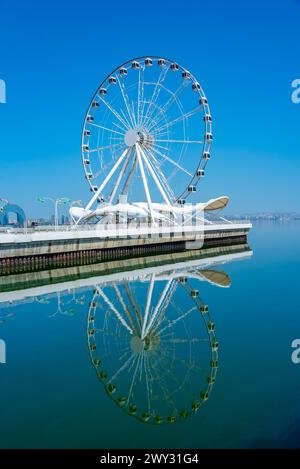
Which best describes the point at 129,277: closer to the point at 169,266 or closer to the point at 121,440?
the point at 169,266

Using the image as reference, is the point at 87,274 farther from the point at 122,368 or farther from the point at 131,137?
the point at 122,368

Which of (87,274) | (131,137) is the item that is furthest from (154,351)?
(131,137)

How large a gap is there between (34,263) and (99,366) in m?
17.4

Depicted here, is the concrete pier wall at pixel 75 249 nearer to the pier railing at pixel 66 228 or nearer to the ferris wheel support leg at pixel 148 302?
the pier railing at pixel 66 228

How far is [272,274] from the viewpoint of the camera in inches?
1064

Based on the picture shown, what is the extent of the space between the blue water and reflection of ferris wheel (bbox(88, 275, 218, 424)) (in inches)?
1.2

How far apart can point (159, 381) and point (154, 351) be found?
7.55ft

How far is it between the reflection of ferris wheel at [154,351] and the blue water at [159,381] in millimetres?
30

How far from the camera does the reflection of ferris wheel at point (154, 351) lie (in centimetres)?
945

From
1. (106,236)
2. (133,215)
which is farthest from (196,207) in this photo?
(106,236)

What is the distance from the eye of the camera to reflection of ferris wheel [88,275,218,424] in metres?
9.45

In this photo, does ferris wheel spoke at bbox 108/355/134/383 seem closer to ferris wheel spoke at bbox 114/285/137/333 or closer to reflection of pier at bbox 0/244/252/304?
ferris wheel spoke at bbox 114/285/137/333

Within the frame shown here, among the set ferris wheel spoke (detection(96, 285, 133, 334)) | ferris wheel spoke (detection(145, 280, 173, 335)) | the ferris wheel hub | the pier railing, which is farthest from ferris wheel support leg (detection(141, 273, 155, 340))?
the ferris wheel hub
